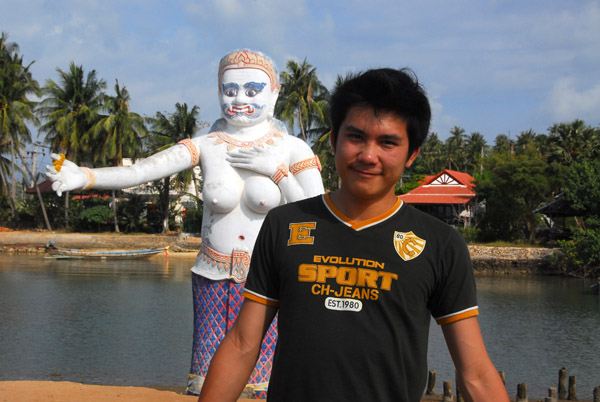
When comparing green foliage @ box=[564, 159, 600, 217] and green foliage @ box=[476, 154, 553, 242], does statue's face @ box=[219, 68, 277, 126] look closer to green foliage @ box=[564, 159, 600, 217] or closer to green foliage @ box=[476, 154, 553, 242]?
green foliage @ box=[564, 159, 600, 217]

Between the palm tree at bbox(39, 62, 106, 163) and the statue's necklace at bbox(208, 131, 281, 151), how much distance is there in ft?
93.6

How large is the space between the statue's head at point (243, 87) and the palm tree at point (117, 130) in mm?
26851

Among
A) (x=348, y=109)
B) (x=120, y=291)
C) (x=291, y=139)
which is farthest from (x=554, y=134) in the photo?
(x=348, y=109)

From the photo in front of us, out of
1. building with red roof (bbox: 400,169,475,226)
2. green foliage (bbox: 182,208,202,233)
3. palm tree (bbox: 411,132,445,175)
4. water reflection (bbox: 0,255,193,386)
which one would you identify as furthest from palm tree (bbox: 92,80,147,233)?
palm tree (bbox: 411,132,445,175)

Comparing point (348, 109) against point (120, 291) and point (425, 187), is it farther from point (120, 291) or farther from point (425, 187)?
point (425, 187)

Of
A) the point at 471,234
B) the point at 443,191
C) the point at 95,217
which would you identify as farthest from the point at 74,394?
the point at 443,191

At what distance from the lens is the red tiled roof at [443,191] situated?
113 ft

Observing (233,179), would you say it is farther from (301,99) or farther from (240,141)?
(301,99)

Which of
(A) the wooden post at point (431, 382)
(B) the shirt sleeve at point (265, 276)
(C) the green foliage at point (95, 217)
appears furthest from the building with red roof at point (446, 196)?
(B) the shirt sleeve at point (265, 276)

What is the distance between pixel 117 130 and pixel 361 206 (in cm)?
3150

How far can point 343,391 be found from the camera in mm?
1826

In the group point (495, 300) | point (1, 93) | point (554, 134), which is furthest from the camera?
point (554, 134)

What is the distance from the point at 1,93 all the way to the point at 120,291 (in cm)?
1945

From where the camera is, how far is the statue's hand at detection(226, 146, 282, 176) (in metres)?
4.90
